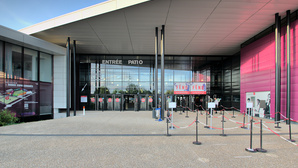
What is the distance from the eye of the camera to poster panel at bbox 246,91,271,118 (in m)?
15.0

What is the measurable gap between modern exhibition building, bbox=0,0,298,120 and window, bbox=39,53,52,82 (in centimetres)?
11

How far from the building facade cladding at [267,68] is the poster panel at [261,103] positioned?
321mm

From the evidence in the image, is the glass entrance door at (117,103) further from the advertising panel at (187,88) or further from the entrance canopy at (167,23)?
the advertising panel at (187,88)

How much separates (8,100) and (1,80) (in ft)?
5.88

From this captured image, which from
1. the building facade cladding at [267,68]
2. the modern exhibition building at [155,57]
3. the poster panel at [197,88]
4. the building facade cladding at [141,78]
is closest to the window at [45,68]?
the modern exhibition building at [155,57]

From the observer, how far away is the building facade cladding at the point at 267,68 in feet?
40.2

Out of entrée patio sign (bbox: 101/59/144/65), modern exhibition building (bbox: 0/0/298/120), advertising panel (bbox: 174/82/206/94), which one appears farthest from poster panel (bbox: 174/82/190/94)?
entrée patio sign (bbox: 101/59/144/65)

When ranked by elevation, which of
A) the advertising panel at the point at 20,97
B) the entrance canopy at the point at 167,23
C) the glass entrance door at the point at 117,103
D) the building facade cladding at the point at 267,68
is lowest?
the glass entrance door at the point at 117,103

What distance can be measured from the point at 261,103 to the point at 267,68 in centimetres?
328

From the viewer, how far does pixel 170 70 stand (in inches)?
942

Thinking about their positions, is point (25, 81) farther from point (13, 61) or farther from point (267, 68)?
point (267, 68)

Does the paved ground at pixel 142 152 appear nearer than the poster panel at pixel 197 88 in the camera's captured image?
Yes

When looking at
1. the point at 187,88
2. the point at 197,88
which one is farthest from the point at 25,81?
the point at 197,88

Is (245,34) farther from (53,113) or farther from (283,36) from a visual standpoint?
(53,113)
